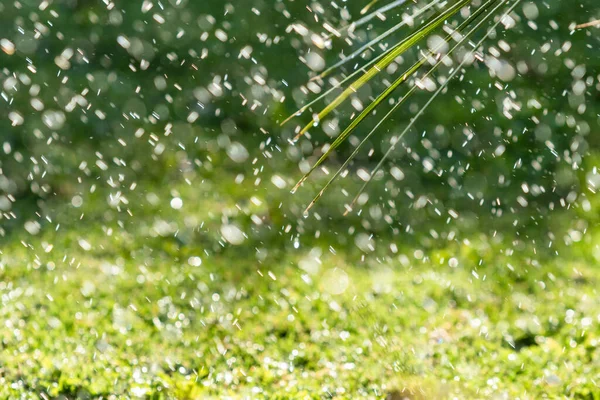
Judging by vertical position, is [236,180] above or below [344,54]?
below

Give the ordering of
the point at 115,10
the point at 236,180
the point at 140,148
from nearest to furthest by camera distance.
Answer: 1. the point at 236,180
2. the point at 140,148
3. the point at 115,10

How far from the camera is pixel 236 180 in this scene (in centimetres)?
476

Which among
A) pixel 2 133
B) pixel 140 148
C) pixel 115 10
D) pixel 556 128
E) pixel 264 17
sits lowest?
pixel 2 133

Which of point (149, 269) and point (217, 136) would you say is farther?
point (217, 136)

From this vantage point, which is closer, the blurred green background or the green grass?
the green grass

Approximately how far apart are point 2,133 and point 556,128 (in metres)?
3.60

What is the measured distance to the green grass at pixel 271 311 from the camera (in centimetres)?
310

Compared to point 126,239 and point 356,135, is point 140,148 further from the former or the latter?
point 356,135

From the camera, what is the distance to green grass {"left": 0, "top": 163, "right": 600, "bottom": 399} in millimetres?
3102

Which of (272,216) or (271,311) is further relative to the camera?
(272,216)

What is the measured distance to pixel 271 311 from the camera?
3.70m

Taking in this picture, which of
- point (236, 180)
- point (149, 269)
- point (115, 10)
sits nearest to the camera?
point (149, 269)

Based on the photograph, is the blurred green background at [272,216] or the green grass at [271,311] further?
the blurred green background at [272,216]

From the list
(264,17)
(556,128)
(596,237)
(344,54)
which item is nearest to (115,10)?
(264,17)
